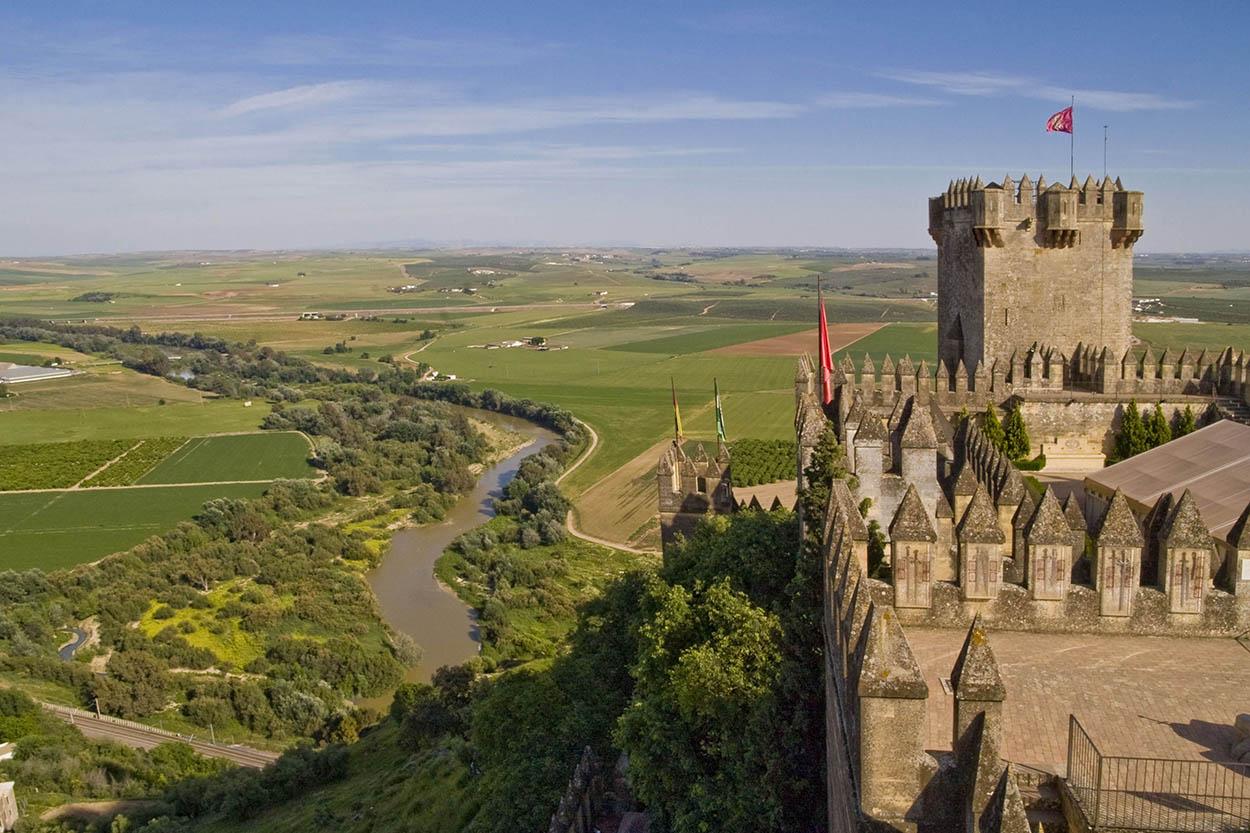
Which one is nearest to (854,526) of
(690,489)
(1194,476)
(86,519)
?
(1194,476)

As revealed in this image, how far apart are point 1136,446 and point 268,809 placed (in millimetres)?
27724

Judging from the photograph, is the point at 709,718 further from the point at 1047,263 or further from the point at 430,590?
the point at 430,590

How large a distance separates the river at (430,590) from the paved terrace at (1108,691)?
119ft

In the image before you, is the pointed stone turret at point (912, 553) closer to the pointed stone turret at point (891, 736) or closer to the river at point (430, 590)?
the pointed stone turret at point (891, 736)

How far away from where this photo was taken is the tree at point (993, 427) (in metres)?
22.4

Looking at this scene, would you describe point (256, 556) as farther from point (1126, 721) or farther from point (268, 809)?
point (1126, 721)

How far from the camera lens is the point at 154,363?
414 ft

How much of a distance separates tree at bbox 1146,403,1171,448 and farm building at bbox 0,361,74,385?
390 feet

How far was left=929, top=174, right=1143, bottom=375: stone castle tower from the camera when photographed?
→ 23203mm

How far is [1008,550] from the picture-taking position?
14.9 m

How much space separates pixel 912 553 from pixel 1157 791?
13.6 ft

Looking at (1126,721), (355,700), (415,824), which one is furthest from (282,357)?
(1126,721)

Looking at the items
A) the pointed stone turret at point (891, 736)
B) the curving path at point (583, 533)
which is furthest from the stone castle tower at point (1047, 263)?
the curving path at point (583, 533)

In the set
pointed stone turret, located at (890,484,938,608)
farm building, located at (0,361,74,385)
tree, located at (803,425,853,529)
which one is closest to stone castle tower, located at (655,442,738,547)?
tree, located at (803,425,853,529)
